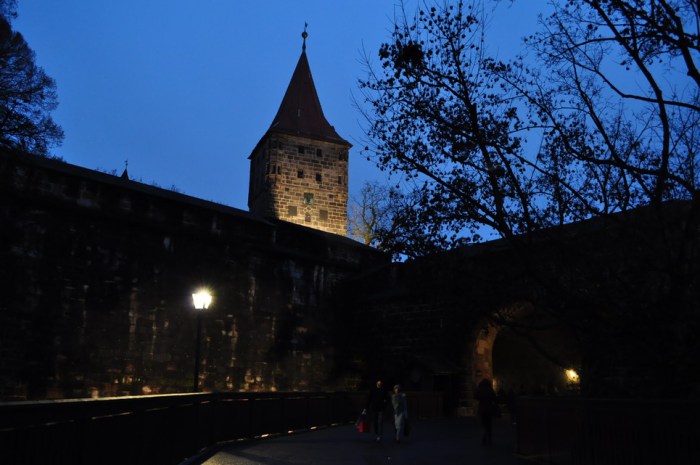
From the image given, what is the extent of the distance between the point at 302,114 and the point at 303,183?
601 centimetres

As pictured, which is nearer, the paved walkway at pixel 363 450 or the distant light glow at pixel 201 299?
→ the paved walkway at pixel 363 450

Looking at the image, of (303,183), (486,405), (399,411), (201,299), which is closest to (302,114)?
(303,183)

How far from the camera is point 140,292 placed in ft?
63.5

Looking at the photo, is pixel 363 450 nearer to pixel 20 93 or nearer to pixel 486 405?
pixel 486 405

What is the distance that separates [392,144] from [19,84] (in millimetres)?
11952

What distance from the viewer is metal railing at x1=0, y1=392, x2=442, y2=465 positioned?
4020 mm

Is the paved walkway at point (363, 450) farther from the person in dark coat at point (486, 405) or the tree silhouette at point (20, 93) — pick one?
the tree silhouette at point (20, 93)

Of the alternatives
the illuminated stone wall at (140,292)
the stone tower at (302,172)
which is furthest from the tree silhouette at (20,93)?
the stone tower at (302,172)

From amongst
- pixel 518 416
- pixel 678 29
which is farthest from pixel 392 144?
pixel 518 416

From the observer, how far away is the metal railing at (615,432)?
5938mm

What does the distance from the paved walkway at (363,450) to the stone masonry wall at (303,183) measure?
29298 millimetres

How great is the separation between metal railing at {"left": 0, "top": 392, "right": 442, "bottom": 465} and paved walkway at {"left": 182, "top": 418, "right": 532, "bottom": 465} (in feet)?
1.18

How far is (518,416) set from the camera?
34.0 feet

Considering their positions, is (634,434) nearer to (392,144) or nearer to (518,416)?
(518,416)
